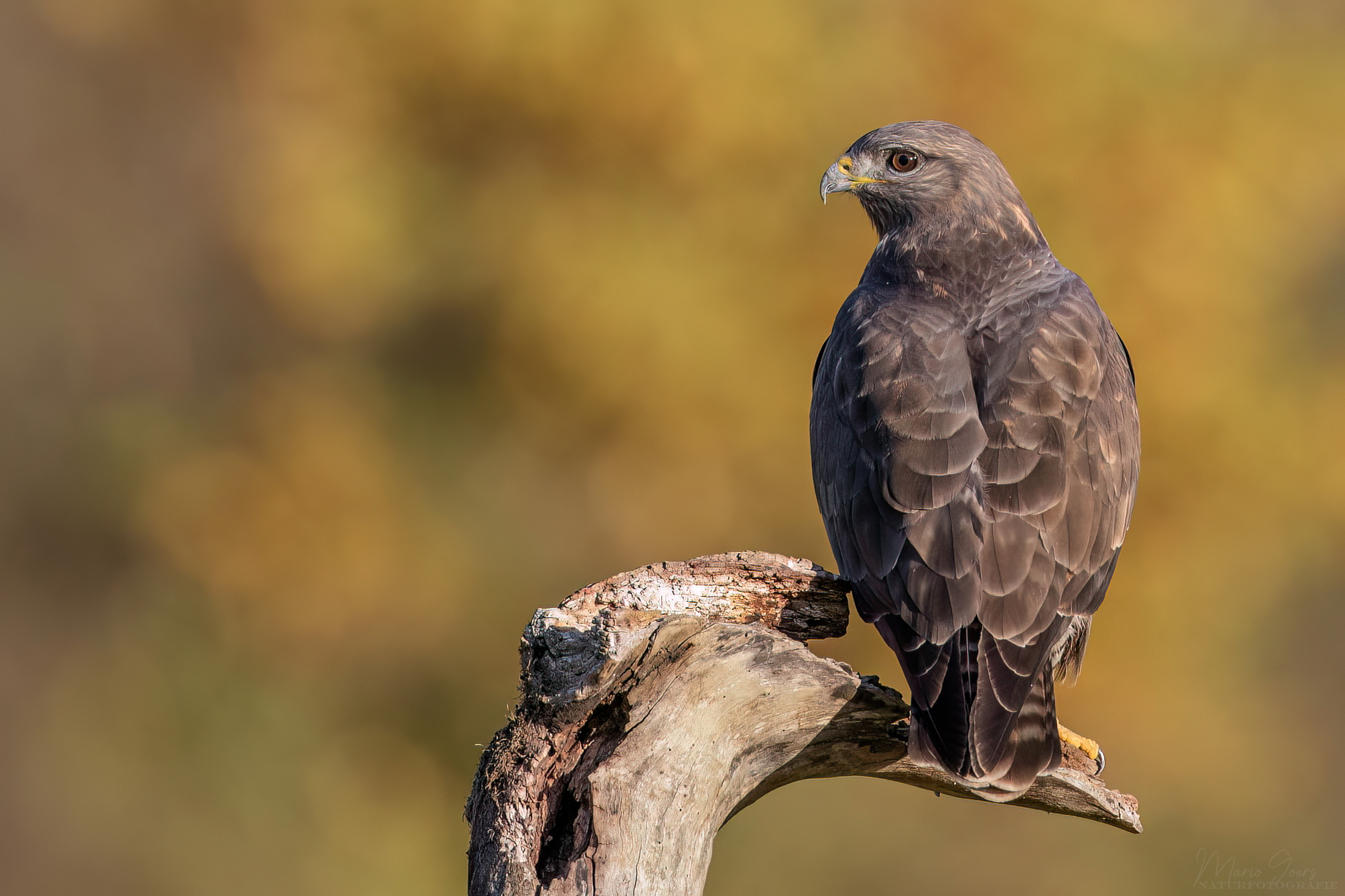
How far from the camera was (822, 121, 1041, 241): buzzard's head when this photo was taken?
6.20m

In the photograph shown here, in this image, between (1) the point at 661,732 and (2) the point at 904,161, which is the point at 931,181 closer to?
(2) the point at 904,161

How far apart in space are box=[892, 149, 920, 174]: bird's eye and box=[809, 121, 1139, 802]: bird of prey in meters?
0.36

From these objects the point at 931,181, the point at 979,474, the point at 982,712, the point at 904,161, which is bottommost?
the point at 982,712

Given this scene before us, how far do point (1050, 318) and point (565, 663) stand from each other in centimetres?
266

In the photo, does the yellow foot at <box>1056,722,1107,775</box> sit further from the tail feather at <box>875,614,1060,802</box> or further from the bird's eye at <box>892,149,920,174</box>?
the bird's eye at <box>892,149,920,174</box>

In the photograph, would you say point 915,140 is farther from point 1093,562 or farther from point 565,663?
point 565,663

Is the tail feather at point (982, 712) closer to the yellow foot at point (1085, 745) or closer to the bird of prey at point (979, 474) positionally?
the bird of prey at point (979, 474)

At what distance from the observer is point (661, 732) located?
4258mm

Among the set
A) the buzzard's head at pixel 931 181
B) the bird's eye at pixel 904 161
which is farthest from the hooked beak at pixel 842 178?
the bird's eye at pixel 904 161

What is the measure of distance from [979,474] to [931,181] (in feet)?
6.75

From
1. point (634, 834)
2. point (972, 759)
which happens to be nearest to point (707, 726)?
point (634, 834)

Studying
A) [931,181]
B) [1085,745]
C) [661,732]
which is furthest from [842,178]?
[661,732]

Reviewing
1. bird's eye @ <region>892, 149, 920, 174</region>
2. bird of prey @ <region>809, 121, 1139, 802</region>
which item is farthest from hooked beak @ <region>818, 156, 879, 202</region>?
bird of prey @ <region>809, 121, 1139, 802</region>

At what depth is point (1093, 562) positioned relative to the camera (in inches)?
192
